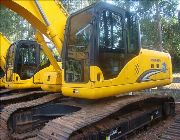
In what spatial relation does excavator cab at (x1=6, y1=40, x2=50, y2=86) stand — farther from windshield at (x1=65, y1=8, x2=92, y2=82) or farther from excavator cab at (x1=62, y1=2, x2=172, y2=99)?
excavator cab at (x1=62, y1=2, x2=172, y2=99)

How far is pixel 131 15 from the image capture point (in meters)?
6.44

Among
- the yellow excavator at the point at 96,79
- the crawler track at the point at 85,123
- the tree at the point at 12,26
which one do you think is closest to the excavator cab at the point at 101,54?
the yellow excavator at the point at 96,79

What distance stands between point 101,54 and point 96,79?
53 centimetres

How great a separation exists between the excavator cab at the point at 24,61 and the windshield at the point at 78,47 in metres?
3.32

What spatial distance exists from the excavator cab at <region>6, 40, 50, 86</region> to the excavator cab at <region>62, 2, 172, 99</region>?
3.44 m

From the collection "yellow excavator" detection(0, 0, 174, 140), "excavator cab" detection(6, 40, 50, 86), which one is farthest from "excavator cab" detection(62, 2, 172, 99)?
"excavator cab" detection(6, 40, 50, 86)

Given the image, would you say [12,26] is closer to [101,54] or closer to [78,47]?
[78,47]

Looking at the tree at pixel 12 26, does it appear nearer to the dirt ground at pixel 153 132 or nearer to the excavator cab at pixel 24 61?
the excavator cab at pixel 24 61

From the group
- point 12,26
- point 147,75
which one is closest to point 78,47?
point 147,75

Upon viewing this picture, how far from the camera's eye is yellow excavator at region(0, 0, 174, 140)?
526cm

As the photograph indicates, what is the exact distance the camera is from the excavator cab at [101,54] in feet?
17.8

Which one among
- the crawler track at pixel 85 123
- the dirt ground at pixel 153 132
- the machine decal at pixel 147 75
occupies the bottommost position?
the dirt ground at pixel 153 132

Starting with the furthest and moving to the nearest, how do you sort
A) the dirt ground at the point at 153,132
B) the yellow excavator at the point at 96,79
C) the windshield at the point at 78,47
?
the dirt ground at the point at 153,132 < the windshield at the point at 78,47 < the yellow excavator at the point at 96,79

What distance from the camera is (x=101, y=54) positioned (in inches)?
219
